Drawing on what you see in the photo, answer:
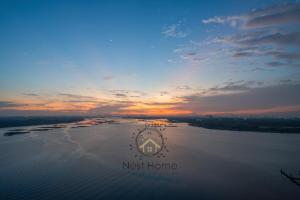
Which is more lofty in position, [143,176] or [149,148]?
[149,148]

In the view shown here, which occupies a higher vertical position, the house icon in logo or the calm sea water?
the house icon in logo

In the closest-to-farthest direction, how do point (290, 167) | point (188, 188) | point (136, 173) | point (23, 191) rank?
point (23, 191)
point (188, 188)
point (136, 173)
point (290, 167)

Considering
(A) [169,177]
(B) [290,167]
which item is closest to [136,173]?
(A) [169,177]

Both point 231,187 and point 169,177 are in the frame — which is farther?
point 169,177

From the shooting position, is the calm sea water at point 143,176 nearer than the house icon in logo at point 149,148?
Yes

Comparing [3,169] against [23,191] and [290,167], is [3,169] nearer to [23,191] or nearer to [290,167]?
[23,191]

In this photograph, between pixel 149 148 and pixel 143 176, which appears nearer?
pixel 143 176

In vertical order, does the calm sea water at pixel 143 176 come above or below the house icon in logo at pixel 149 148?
below

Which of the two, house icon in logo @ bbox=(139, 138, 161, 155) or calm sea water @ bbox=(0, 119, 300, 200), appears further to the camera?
house icon in logo @ bbox=(139, 138, 161, 155)

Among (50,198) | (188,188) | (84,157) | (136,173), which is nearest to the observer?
(50,198)

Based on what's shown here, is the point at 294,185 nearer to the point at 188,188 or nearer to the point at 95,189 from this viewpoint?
the point at 188,188
